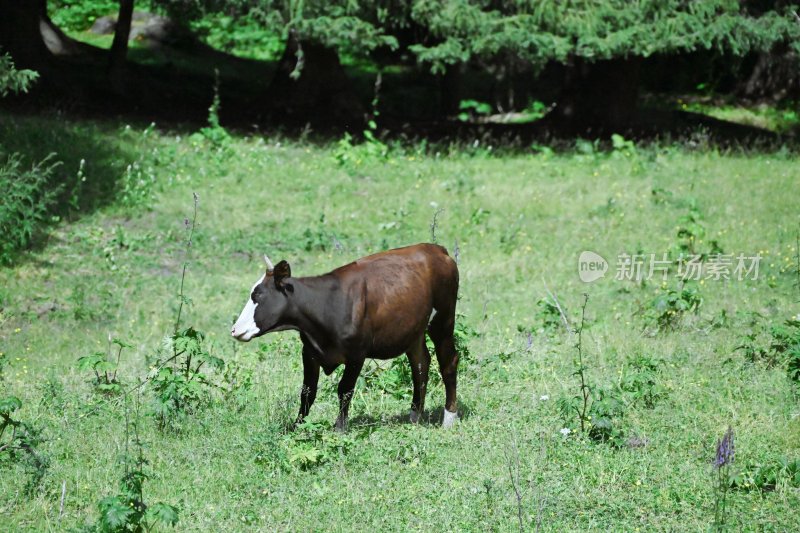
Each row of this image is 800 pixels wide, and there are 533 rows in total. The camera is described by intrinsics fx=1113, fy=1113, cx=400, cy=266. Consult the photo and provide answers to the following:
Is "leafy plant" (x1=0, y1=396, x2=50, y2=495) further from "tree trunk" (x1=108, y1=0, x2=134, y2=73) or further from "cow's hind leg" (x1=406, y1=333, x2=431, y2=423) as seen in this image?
"tree trunk" (x1=108, y1=0, x2=134, y2=73)

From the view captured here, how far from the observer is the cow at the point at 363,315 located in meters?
9.13

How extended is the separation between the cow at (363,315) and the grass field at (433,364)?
19.2 inches

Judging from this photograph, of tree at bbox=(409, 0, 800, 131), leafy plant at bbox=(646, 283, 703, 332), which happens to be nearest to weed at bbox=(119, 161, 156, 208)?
tree at bbox=(409, 0, 800, 131)

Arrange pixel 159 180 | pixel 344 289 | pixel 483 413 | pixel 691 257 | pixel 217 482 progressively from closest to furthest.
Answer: pixel 217 482 < pixel 344 289 < pixel 483 413 < pixel 691 257 < pixel 159 180

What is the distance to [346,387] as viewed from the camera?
30.7 ft

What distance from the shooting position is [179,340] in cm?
946

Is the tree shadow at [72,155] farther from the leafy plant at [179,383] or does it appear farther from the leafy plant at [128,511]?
the leafy plant at [128,511]

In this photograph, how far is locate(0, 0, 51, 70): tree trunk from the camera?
22.3 metres

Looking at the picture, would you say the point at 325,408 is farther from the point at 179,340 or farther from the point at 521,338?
the point at 521,338

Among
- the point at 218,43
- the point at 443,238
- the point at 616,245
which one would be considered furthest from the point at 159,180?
the point at 218,43

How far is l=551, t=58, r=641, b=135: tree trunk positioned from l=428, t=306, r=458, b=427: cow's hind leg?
14147 millimetres

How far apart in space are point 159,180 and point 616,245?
7.72m

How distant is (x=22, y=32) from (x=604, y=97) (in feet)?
39.7

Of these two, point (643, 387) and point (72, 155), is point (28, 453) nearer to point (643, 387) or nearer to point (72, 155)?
point (643, 387)
